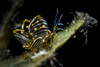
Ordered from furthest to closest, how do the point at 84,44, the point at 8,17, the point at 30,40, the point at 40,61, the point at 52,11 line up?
the point at 52,11, the point at 30,40, the point at 84,44, the point at 40,61, the point at 8,17

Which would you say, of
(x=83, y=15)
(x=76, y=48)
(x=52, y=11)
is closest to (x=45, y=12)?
(x=52, y=11)

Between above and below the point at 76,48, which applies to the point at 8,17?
above

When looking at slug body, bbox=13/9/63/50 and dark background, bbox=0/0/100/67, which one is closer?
dark background, bbox=0/0/100/67

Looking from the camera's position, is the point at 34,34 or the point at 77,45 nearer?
the point at 77,45

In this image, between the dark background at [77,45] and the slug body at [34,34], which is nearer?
the dark background at [77,45]

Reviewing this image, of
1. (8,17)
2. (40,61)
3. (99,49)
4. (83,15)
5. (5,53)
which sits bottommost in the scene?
(99,49)

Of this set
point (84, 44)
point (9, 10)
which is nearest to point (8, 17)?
point (9, 10)

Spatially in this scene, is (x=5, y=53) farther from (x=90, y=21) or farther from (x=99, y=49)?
(x=99, y=49)

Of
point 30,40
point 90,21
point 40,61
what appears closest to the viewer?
point 40,61

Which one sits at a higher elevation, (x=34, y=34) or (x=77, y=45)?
(x=34, y=34)

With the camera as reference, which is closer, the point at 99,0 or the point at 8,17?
the point at 8,17
